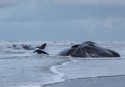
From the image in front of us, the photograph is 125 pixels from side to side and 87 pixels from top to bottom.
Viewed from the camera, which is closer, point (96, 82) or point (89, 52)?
point (96, 82)

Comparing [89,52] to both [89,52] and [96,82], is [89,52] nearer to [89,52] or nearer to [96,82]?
[89,52]

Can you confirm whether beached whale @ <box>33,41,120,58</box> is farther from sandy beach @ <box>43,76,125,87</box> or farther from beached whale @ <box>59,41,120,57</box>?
sandy beach @ <box>43,76,125,87</box>

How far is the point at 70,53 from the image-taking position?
114 feet

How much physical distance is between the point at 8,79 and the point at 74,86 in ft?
11.5

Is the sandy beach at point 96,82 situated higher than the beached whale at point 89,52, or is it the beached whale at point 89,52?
the beached whale at point 89,52

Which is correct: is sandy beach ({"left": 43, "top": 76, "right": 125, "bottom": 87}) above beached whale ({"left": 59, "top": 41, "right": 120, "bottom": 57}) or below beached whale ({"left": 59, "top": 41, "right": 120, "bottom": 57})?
below

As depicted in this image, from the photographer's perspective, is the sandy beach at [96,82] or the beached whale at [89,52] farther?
the beached whale at [89,52]

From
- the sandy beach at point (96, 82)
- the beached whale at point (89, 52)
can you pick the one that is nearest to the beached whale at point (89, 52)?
the beached whale at point (89, 52)

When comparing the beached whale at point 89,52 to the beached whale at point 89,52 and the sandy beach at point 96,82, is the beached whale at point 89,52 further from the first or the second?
the sandy beach at point 96,82

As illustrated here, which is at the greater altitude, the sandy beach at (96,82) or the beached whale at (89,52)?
the beached whale at (89,52)

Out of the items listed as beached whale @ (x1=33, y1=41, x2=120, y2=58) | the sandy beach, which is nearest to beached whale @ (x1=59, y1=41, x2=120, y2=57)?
beached whale @ (x1=33, y1=41, x2=120, y2=58)

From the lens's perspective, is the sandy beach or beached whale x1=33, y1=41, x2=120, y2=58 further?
beached whale x1=33, y1=41, x2=120, y2=58

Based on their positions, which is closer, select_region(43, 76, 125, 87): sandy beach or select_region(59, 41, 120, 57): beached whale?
select_region(43, 76, 125, 87): sandy beach

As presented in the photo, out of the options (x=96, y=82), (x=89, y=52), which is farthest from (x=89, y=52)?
(x=96, y=82)
